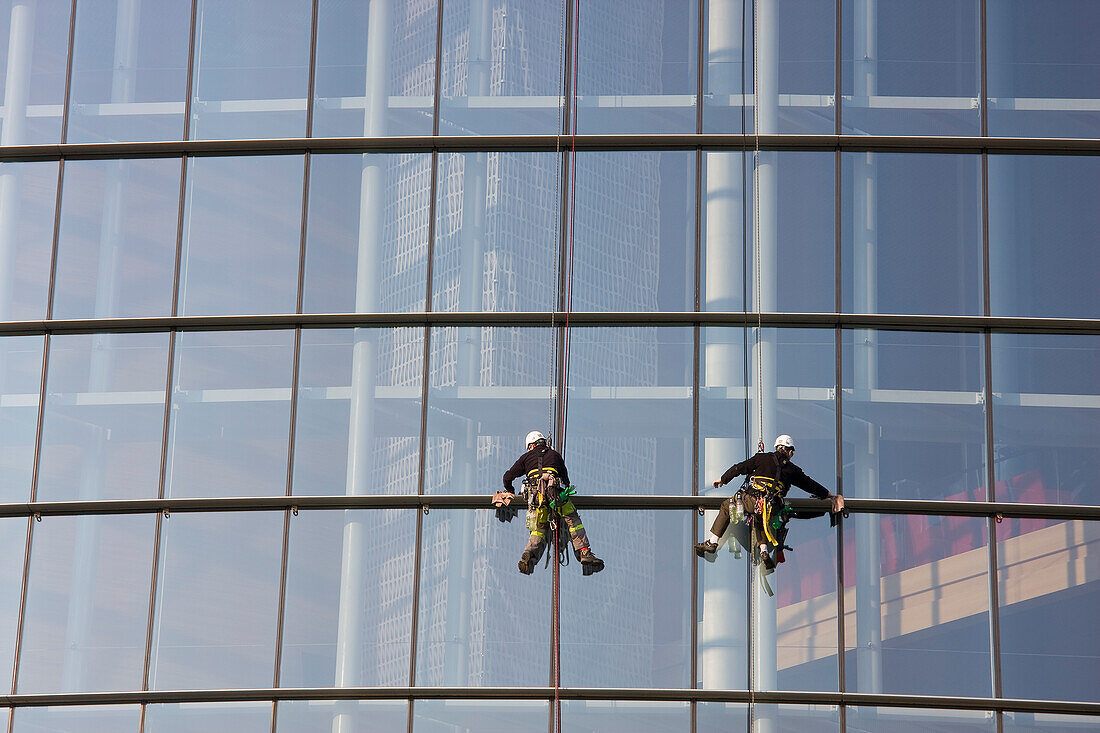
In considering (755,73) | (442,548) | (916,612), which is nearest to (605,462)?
(442,548)

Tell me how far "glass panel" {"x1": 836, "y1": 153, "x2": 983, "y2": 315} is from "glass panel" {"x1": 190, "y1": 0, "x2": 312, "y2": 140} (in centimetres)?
810

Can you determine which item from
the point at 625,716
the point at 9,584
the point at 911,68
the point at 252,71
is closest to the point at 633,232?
the point at 911,68

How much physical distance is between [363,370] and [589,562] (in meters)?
4.28

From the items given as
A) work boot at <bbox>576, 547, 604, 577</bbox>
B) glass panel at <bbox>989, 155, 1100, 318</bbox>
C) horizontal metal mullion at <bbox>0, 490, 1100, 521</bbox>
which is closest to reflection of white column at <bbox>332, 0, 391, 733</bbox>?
horizontal metal mullion at <bbox>0, 490, 1100, 521</bbox>

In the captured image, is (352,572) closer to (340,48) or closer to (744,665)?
(744,665)

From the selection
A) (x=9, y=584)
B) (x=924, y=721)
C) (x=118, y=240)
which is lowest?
(x=924, y=721)

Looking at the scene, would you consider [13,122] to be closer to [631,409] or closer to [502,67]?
[502,67]

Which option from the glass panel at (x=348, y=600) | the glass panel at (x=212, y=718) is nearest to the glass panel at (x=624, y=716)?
the glass panel at (x=348, y=600)

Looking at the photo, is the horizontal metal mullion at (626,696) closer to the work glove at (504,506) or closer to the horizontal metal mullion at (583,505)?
the work glove at (504,506)

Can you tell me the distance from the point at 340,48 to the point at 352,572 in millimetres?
7699

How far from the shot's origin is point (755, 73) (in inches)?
886

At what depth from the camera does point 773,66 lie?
2253 centimetres

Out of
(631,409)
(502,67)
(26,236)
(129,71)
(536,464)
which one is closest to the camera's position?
(536,464)

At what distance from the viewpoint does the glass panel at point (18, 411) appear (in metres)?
22.1
